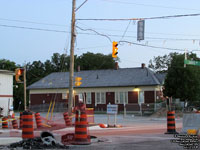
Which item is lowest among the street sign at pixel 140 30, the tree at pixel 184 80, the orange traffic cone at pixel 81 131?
the orange traffic cone at pixel 81 131

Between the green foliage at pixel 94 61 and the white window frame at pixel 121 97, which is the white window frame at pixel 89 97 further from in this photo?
the green foliage at pixel 94 61

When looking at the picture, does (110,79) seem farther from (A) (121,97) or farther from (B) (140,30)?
(B) (140,30)

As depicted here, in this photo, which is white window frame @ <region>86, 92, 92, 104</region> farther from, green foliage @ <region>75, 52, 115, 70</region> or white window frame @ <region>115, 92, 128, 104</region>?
green foliage @ <region>75, 52, 115, 70</region>

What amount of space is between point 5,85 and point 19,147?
3590 cm

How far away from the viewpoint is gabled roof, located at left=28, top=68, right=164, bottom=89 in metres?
54.5

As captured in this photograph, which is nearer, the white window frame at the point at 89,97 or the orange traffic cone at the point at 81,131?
the orange traffic cone at the point at 81,131

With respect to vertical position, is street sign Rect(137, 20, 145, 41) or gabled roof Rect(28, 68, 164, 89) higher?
street sign Rect(137, 20, 145, 41)

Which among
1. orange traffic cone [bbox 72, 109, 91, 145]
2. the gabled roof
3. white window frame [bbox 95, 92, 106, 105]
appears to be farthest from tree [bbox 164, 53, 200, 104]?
orange traffic cone [bbox 72, 109, 91, 145]

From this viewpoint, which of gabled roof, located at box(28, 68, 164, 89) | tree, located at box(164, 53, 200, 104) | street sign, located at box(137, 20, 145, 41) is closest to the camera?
street sign, located at box(137, 20, 145, 41)

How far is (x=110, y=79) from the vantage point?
57875mm

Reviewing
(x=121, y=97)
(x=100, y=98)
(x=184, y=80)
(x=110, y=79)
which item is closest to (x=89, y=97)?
(x=100, y=98)

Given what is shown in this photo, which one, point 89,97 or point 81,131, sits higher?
point 89,97

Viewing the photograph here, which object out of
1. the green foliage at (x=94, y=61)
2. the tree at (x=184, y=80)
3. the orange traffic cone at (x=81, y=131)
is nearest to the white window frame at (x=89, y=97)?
the tree at (x=184, y=80)

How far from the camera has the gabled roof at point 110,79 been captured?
5453cm
